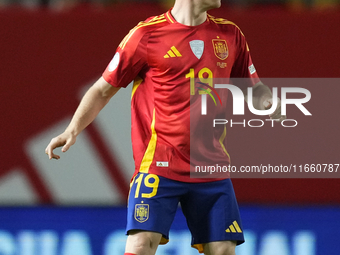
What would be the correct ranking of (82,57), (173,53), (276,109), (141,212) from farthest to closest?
1. (82,57)
2. (276,109)
3. (173,53)
4. (141,212)

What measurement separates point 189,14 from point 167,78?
308 millimetres

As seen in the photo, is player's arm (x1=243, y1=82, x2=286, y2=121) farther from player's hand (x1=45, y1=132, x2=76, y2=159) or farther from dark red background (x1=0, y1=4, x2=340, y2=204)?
dark red background (x1=0, y1=4, x2=340, y2=204)

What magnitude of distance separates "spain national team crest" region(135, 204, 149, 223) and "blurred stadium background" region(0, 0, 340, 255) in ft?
4.99

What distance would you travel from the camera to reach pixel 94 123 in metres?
→ 3.75

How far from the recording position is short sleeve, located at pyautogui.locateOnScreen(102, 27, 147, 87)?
2.25 meters

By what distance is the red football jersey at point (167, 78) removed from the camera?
2.22 meters

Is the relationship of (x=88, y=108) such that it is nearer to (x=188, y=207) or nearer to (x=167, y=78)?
(x=167, y=78)

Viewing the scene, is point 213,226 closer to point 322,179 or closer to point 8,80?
point 322,179

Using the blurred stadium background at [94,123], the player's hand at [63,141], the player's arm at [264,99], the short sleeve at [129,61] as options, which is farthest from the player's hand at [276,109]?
the blurred stadium background at [94,123]

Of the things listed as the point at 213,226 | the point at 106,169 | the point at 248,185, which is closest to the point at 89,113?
the point at 213,226

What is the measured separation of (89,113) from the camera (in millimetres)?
2268

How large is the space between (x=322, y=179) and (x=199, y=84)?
5.94 feet

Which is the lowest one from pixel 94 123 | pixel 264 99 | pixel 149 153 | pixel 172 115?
pixel 149 153

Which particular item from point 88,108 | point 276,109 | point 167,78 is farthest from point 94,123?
point 276,109
